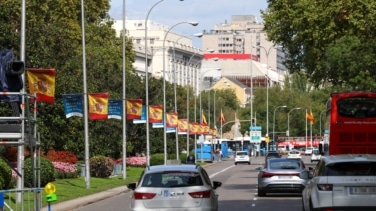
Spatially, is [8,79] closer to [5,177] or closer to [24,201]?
[24,201]

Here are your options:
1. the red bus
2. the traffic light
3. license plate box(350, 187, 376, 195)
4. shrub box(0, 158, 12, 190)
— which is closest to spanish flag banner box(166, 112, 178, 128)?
the red bus

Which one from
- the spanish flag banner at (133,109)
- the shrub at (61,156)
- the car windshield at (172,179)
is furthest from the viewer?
the spanish flag banner at (133,109)

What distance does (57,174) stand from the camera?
5312cm

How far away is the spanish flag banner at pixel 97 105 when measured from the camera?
47.3 metres

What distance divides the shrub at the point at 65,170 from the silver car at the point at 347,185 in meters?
31.7

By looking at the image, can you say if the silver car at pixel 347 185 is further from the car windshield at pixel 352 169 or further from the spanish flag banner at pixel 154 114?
the spanish flag banner at pixel 154 114

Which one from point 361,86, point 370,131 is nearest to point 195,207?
point 370,131

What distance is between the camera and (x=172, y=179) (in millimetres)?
23156

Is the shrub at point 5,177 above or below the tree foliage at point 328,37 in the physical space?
below

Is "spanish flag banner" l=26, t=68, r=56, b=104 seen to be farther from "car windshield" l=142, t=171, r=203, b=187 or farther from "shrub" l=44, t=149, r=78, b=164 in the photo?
"shrub" l=44, t=149, r=78, b=164

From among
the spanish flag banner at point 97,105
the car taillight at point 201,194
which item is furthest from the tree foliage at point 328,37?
the car taillight at point 201,194

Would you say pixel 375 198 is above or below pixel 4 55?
below

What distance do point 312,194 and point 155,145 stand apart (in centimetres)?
7071

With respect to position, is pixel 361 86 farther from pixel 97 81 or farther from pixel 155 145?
pixel 155 145
